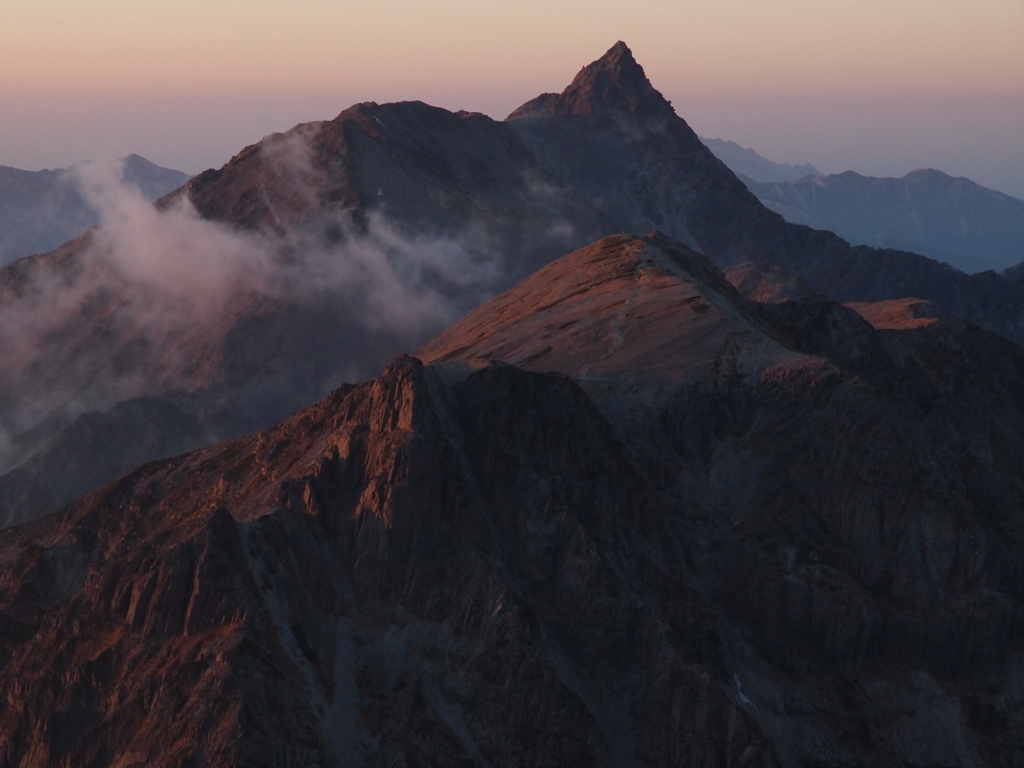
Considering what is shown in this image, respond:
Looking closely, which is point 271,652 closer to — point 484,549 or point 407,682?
point 407,682

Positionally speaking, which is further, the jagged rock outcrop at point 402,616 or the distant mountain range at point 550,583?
the distant mountain range at point 550,583

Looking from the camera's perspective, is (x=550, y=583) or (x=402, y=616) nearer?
(x=402, y=616)

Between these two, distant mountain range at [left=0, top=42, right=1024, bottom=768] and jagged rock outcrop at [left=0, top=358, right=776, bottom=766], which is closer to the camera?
jagged rock outcrop at [left=0, top=358, right=776, bottom=766]

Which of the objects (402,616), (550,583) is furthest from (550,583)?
(402,616)

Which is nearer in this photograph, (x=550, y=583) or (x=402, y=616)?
(x=402, y=616)

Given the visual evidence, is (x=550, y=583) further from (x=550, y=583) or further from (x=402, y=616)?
(x=402, y=616)

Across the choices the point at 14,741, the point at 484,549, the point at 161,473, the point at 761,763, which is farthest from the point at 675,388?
the point at 14,741

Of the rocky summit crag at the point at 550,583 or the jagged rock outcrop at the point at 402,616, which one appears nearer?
the jagged rock outcrop at the point at 402,616

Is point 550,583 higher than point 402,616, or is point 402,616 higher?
point 402,616

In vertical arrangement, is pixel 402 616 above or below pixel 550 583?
above
